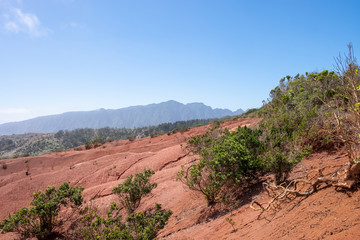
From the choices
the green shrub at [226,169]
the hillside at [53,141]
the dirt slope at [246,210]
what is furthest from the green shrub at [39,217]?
the hillside at [53,141]

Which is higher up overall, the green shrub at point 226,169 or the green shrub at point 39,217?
the green shrub at point 226,169

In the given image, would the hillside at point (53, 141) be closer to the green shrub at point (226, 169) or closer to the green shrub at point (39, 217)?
the green shrub at point (39, 217)

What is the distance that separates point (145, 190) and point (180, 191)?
1.94 metres

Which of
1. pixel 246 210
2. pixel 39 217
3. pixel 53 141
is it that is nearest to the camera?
pixel 246 210

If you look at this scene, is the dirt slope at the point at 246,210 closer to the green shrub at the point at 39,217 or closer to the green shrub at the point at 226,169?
the green shrub at the point at 226,169

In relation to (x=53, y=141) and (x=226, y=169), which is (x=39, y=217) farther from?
(x=53, y=141)

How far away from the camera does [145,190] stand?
8.95 m

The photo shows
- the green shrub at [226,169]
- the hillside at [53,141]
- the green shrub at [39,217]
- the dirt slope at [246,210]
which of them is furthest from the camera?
Answer: the hillside at [53,141]

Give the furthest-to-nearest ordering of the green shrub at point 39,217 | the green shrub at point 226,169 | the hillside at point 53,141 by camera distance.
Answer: the hillside at point 53,141
the green shrub at point 39,217
the green shrub at point 226,169

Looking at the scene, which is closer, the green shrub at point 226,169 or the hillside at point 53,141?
the green shrub at point 226,169

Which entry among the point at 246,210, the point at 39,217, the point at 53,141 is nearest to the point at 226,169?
the point at 246,210

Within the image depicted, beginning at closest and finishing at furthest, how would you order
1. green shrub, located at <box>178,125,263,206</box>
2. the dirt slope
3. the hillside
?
the dirt slope < green shrub, located at <box>178,125,263,206</box> < the hillside

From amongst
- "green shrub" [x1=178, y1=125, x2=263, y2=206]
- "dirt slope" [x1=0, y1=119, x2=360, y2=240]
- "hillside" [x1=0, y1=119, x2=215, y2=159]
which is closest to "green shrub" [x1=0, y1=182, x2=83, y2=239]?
"dirt slope" [x1=0, y1=119, x2=360, y2=240]

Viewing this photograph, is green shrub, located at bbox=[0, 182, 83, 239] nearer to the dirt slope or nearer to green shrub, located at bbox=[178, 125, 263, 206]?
the dirt slope
